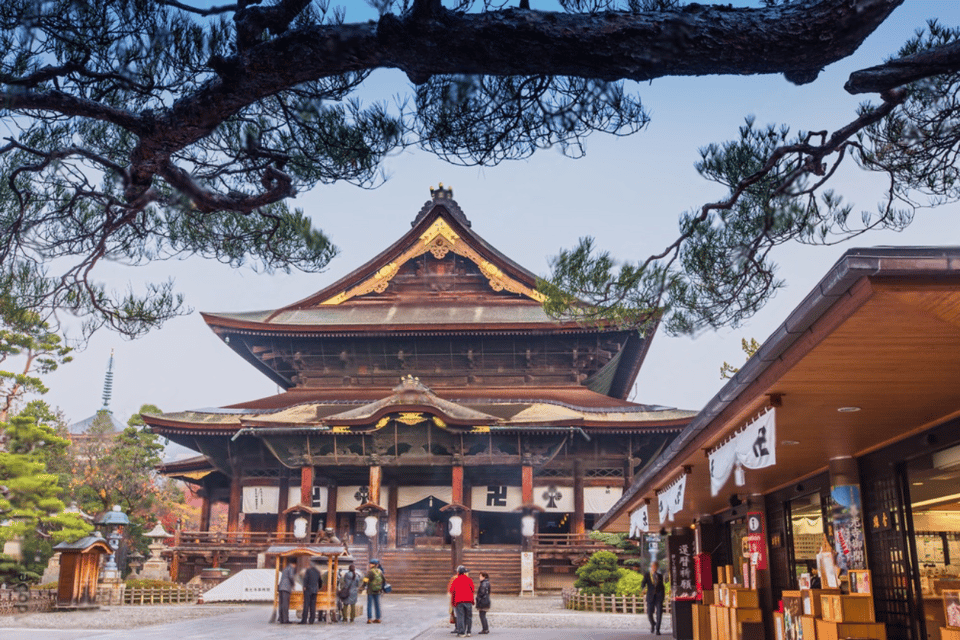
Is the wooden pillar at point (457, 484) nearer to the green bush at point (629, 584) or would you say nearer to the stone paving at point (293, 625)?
the stone paving at point (293, 625)

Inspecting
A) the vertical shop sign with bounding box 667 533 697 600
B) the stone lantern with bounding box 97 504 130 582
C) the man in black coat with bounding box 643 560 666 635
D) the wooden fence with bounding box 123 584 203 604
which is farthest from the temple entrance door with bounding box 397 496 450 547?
the vertical shop sign with bounding box 667 533 697 600

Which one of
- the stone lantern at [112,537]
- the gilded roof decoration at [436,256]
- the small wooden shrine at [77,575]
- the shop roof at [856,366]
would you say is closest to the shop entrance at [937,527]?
the shop roof at [856,366]

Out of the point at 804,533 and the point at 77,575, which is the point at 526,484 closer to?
the point at 77,575

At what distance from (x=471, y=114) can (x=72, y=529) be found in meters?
19.9

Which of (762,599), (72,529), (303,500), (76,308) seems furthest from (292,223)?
(303,500)

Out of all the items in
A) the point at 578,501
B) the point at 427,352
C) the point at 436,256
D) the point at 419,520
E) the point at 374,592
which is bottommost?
the point at 374,592

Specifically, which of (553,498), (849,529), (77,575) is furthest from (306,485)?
(849,529)

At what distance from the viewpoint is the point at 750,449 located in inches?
283

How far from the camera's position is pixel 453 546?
25.1 meters

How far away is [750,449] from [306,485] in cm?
2136

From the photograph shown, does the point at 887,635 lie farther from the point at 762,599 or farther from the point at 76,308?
the point at 76,308

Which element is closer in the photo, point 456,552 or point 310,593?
point 310,593

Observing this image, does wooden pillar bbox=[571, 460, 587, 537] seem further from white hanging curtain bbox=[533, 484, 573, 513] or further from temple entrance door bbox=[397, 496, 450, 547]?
temple entrance door bbox=[397, 496, 450, 547]

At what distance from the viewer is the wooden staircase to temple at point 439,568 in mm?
24688
